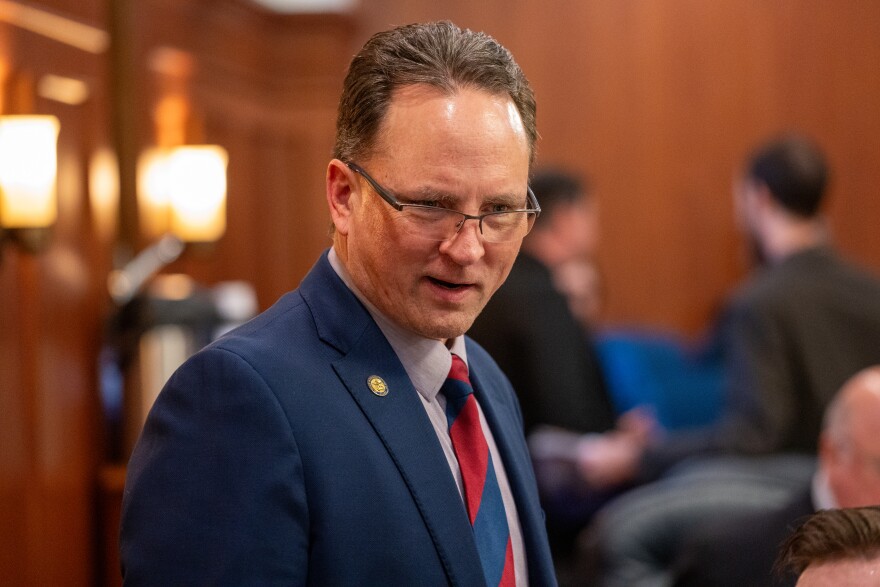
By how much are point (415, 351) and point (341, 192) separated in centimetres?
22

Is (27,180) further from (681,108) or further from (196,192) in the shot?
(681,108)

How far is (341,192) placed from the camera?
140 centimetres

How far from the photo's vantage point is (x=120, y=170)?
4.23m

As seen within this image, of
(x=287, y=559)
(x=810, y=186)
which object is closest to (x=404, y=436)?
(x=287, y=559)

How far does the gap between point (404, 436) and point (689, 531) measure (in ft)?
5.69

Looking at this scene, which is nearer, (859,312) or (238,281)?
(859,312)

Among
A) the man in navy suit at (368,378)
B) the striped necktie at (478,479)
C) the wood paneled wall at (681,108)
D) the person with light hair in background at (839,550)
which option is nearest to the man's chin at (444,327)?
the man in navy suit at (368,378)

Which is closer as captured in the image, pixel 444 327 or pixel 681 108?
pixel 444 327

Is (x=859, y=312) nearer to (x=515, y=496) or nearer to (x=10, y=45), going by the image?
(x=515, y=496)

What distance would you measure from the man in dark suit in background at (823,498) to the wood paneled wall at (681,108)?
4.04 m

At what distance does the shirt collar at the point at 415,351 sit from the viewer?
1.41 m

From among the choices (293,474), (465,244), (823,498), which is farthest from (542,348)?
(293,474)

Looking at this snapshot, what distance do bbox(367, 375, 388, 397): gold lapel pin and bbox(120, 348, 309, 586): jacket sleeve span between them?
0.47 feet

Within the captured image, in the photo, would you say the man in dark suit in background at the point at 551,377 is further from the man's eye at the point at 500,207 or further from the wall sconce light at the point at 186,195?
the man's eye at the point at 500,207
